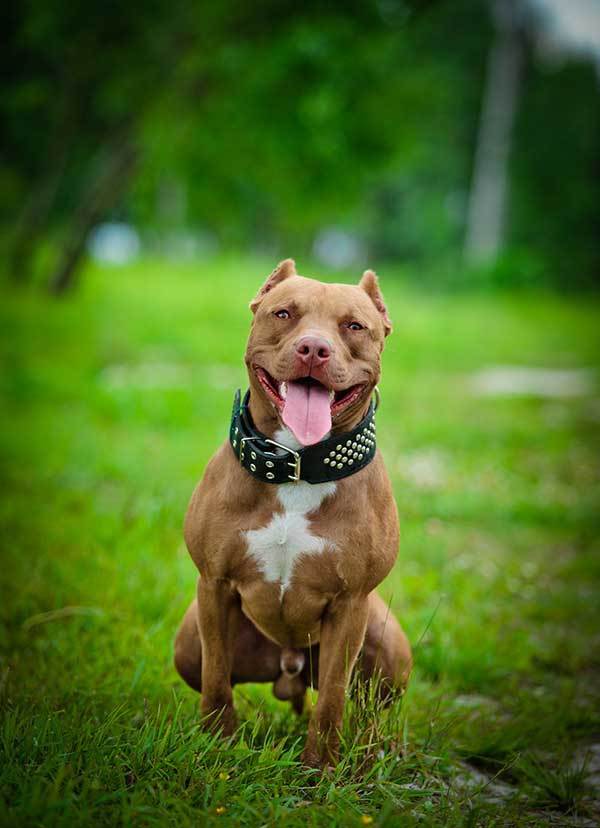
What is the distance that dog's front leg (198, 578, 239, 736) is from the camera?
2604 mm

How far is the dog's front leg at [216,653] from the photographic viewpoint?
2.60 metres

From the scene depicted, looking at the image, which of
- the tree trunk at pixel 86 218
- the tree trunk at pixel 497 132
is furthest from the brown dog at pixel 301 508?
the tree trunk at pixel 497 132

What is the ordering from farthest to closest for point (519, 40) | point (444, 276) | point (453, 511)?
1. point (519, 40)
2. point (444, 276)
3. point (453, 511)

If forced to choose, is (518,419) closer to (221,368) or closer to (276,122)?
(221,368)

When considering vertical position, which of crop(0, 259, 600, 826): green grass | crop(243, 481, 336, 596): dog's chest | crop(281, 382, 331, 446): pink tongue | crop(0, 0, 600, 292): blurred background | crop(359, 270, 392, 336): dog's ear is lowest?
crop(0, 259, 600, 826): green grass

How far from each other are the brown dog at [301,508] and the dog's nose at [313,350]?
30mm

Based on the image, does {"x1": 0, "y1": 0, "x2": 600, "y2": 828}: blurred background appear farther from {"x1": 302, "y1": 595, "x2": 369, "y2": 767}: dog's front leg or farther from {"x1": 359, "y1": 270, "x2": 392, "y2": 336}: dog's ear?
{"x1": 359, "y1": 270, "x2": 392, "y2": 336}: dog's ear

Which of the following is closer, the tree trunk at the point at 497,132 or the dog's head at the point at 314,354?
the dog's head at the point at 314,354

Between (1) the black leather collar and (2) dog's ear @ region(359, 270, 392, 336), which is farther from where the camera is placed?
(2) dog's ear @ region(359, 270, 392, 336)

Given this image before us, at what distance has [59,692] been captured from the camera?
293 centimetres

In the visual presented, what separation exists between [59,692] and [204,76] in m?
11.6

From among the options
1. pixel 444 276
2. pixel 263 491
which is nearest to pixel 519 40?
pixel 444 276

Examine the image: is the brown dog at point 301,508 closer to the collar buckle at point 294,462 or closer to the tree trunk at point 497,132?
the collar buckle at point 294,462

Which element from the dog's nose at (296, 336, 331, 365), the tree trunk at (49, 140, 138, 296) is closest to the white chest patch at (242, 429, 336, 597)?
the dog's nose at (296, 336, 331, 365)
